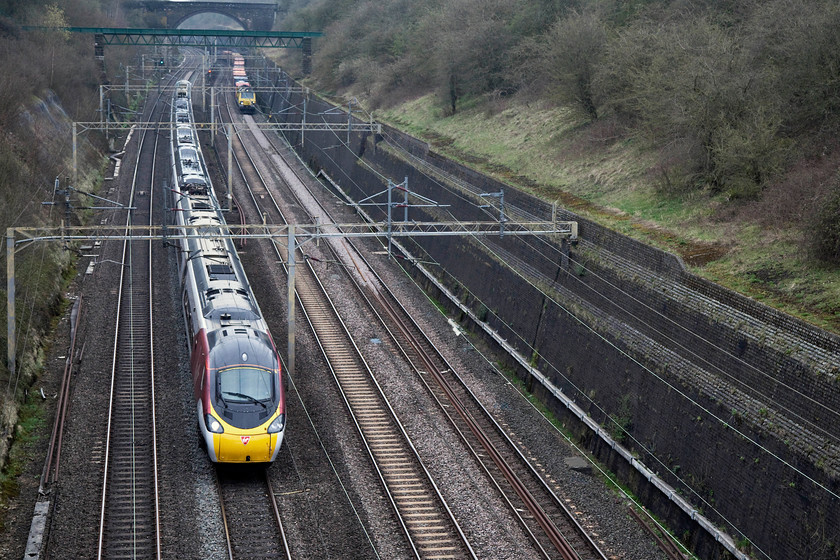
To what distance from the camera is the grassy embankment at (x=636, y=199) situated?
19.5 metres

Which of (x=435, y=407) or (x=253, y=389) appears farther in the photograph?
(x=435, y=407)

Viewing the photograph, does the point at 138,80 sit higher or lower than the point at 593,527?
higher

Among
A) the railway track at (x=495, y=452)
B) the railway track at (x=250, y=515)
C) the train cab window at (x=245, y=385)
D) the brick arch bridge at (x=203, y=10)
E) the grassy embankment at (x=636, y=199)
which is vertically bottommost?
the railway track at (x=250, y=515)

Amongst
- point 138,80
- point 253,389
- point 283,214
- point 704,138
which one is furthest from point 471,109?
point 138,80

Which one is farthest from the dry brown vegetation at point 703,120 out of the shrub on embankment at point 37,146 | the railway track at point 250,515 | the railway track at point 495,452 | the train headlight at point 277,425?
the shrub on embankment at point 37,146

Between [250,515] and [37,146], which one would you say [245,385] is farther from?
[37,146]

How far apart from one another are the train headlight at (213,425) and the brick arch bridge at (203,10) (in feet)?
332

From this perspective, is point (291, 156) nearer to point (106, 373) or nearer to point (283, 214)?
point (283, 214)

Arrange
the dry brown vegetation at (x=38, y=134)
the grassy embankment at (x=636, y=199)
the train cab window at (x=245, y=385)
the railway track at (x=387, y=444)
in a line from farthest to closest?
the dry brown vegetation at (x=38, y=134), the grassy embankment at (x=636, y=199), the train cab window at (x=245, y=385), the railway track at (x=387, y=444)

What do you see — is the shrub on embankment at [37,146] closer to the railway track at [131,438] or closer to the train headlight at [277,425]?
the railway track at [131,438]

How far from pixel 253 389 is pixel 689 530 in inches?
374

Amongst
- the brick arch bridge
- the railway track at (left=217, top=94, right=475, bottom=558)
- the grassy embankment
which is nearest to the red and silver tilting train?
the railway track at (left=217, top=94, right=475, bottom=558)

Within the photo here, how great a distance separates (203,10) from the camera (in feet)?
363

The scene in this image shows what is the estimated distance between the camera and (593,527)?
57.0 feet
